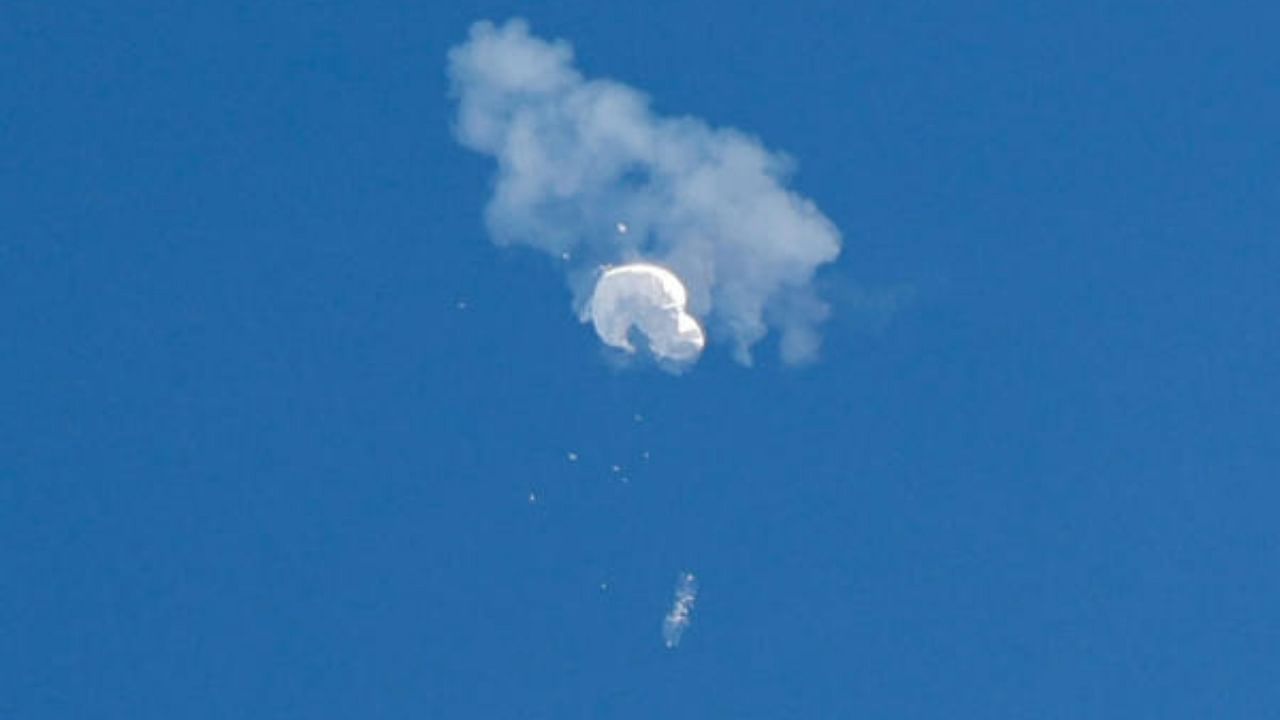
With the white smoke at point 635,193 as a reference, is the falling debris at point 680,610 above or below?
below

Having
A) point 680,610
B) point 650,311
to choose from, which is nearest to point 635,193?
point 650,311

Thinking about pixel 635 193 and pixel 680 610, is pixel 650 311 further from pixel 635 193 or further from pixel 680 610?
pixel 680 610

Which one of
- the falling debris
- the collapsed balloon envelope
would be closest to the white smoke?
the collapsed balloon envelope

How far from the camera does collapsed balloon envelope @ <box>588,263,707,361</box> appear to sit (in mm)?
4582

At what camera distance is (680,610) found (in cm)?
→ 462

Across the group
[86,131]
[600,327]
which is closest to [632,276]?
[600,327]

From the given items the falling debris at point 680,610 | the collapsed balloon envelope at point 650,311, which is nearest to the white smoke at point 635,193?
the collapsed balloon envelope at point 650,311

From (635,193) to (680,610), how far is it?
1.32 metres

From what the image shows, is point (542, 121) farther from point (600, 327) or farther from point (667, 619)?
point (667, 619)

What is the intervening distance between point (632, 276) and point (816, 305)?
584 mm

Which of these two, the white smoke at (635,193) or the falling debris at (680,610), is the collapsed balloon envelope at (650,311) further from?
the falling debris at (680,610)

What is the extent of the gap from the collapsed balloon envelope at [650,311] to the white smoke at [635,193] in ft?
0.11

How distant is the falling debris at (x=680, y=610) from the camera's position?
4621mm

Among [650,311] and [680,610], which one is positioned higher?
[650,311]
